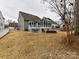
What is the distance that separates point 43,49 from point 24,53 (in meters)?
2.04

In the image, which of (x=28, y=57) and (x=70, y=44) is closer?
(x=28, y=57)

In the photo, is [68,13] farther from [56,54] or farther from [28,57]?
[28,57]

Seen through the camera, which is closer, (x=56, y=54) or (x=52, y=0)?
(x=56, y=54)

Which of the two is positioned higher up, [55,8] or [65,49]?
[55,8]

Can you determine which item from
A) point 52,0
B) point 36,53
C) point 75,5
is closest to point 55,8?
point 52,0

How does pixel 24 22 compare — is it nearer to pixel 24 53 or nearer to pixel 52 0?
pixel 52 0

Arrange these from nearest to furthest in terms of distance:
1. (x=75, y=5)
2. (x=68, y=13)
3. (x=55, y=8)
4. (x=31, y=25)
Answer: (x=68, y=13)
(x=75, y=5)
(x=55, y=8)
(x=31, y=25)

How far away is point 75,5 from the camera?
693 inches

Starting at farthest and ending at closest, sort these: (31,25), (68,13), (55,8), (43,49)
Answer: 1. (31,25)
2. (55,8)
3. (68,13)
4. (43,49)

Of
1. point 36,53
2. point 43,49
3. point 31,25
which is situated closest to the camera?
point 36,53

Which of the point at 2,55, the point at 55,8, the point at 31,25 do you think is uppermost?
the point at 55,8

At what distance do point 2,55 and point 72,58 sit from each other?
646 centimetres

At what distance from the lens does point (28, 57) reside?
1309 centimetres

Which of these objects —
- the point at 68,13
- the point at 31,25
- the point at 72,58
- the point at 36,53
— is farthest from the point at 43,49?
the point at 31,25
